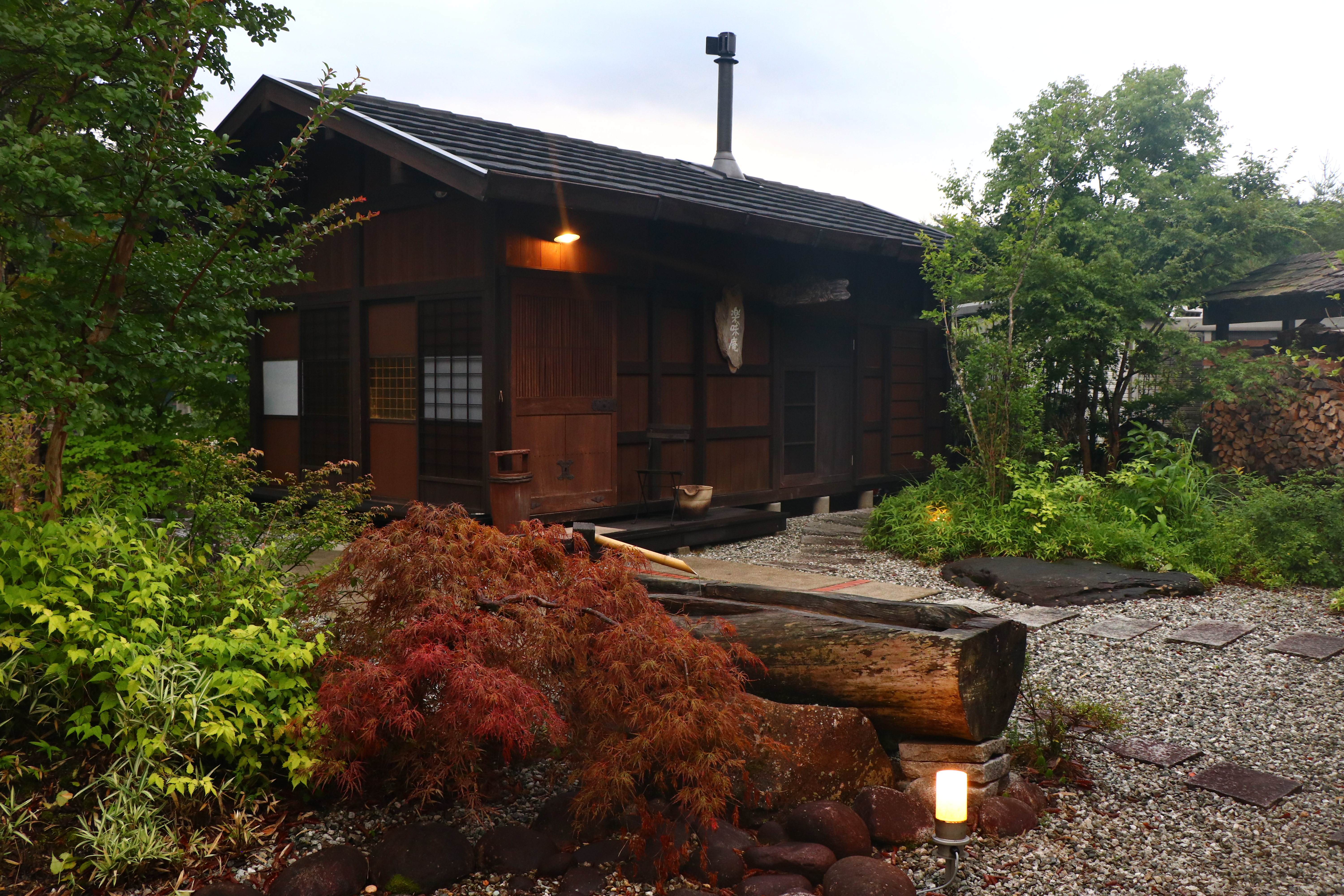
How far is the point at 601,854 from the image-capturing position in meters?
2.95

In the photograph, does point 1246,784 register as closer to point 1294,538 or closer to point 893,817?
point 893,817

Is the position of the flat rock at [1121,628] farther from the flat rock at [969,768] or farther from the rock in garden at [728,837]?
the rock in garden at [728,837]

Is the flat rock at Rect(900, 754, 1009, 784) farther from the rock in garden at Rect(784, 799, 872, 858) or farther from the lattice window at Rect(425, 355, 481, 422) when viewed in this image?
the lattice window at Rect(425, 355, 481, 422)

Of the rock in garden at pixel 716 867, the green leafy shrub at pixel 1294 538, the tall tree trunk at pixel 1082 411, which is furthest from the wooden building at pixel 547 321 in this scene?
the rock in garden at pixel 716 867

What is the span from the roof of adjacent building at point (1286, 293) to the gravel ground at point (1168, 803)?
24.1ft

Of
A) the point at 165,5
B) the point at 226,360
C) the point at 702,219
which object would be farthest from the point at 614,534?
the point at 165,5

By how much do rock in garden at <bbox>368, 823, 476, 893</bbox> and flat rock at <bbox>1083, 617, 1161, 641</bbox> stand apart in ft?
13.9

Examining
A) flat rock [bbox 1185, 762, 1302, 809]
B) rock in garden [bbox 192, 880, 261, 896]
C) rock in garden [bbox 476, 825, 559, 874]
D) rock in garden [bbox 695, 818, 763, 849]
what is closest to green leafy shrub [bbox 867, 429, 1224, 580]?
flat rock [bbox 1185, 762, 1302, 809]

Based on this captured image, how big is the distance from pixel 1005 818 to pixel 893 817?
1.26 ft

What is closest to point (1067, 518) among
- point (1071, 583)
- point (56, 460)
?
point (1071, 583)

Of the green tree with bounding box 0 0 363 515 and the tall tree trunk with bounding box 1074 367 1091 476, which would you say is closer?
the green tree with bounding box 0 0 363 515

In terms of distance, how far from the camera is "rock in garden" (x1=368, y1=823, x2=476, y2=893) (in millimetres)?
2777

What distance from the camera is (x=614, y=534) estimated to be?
7715mm

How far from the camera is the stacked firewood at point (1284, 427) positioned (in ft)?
31.6
